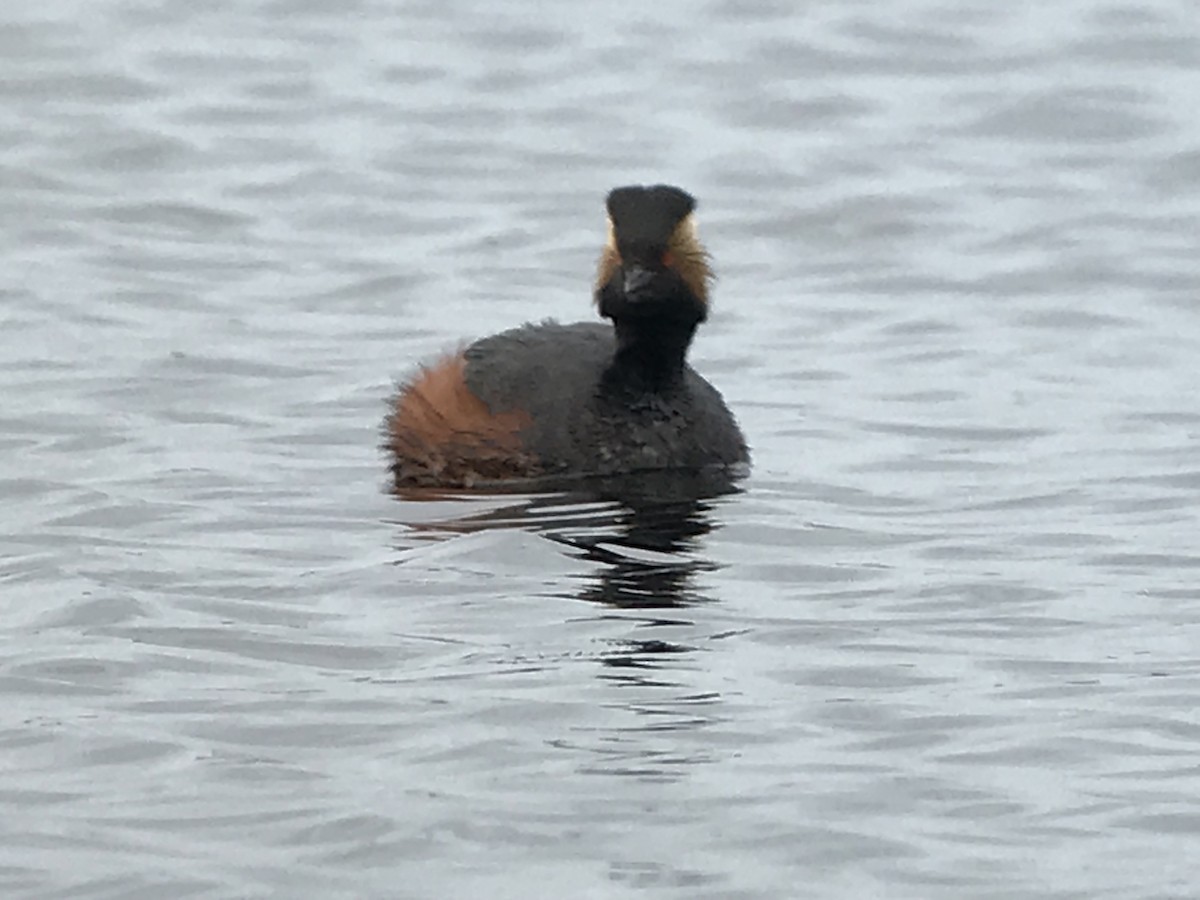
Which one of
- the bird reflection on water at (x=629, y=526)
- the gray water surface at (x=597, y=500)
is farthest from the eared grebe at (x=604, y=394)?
the gray water surface at (x=597, y=500)

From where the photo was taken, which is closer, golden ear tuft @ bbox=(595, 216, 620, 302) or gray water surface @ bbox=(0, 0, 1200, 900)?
gray water surface @ bbox=(0, 0, 1200, 900)

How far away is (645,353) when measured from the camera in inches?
471

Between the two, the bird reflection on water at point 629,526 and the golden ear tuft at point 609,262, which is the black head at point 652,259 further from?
the bird reflection on water at point 629,526

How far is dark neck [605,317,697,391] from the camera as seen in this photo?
39.1 feet

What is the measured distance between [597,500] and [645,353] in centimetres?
76

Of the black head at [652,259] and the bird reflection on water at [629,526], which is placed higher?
the black head at [652,259]

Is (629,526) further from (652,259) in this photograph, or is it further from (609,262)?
(609,262)

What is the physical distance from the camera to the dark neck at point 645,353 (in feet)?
39.1

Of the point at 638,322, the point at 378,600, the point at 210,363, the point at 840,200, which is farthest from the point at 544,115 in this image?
→ the point at 378,600

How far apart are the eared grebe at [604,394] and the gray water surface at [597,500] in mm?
333

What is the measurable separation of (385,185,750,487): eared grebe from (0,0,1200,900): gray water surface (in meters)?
0.33

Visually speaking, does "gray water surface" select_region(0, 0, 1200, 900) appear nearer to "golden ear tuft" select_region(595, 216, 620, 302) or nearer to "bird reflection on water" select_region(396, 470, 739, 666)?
"bird reflection on water" select_region(396, 470, 739, 666)

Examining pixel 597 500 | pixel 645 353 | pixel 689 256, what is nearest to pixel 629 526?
pixel 597 500

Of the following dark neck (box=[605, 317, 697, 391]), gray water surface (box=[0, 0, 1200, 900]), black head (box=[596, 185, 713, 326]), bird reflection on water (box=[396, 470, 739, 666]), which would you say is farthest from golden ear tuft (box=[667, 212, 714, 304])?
gray water surface (box=[0, 0, 1200, 900])
